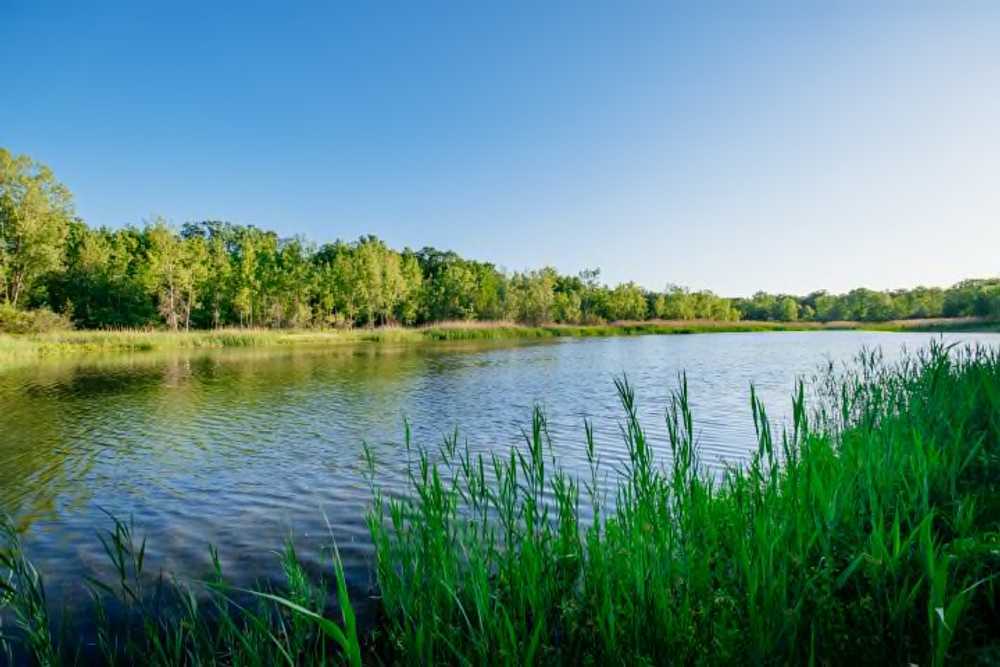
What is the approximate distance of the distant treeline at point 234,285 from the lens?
131 ft

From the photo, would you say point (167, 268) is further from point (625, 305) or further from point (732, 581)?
point (625, 305)

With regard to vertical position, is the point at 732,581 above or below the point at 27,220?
below

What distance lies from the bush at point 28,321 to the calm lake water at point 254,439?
51.1 ft

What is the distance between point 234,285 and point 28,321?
787 inches

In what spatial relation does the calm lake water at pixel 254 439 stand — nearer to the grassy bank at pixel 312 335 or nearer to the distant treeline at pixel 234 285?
the grassy bank at pixel 312 335

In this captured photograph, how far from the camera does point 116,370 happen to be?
2327 cm

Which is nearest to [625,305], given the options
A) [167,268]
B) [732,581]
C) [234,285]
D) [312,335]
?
[312,335]

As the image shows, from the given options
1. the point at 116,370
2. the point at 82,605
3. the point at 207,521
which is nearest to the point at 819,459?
the point at 82,605

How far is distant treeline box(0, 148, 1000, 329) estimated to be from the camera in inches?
1577

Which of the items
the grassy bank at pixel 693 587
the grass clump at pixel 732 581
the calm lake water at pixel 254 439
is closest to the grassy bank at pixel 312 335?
the calm lake water at pixel 254 439

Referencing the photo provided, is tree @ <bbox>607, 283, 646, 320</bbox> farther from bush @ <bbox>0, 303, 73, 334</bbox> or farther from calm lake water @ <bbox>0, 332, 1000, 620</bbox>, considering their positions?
bush @ <bbox>0, 303, 73, 334</bbox>

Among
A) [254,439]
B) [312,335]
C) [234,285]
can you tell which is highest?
[234,285]

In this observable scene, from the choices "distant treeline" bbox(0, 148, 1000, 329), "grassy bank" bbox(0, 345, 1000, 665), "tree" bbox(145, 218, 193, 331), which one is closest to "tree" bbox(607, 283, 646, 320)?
"distant treeline" bbox(0, 148, 1000, 329)

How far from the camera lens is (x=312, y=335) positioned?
4909cm
